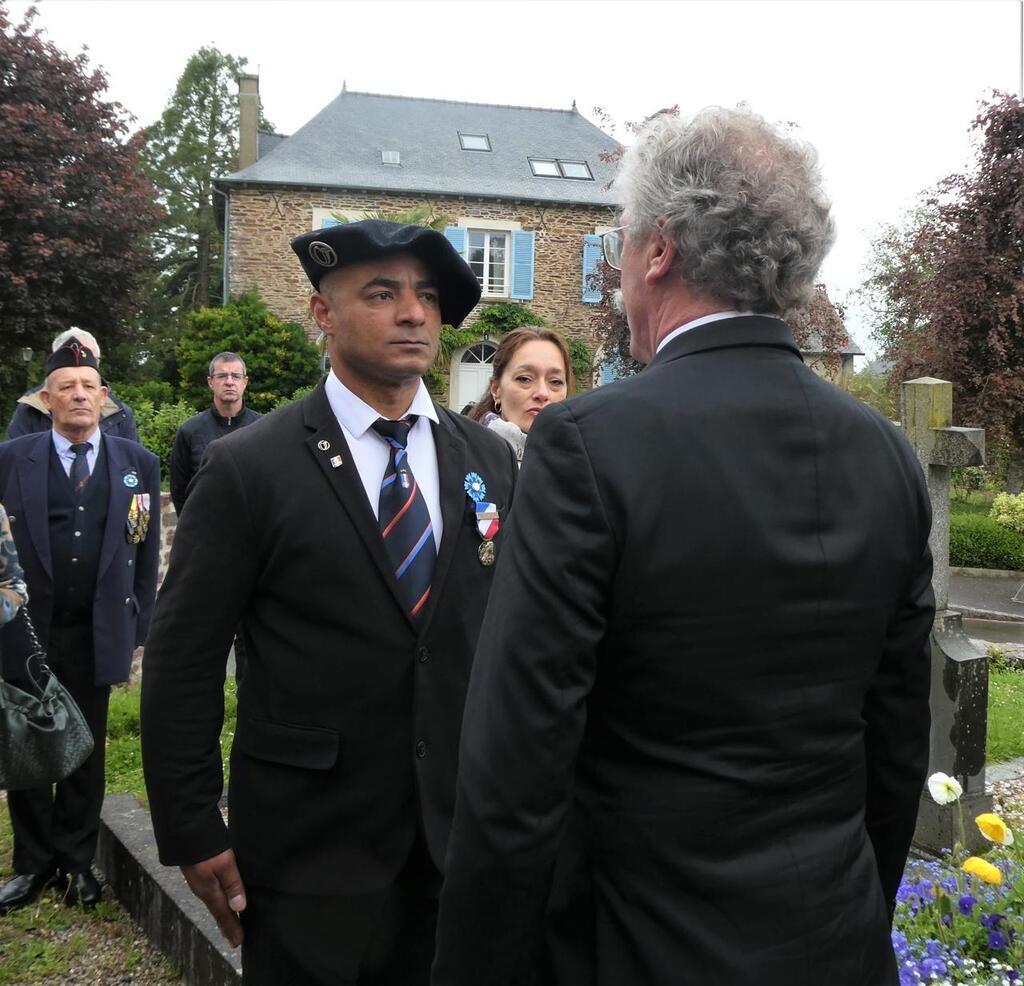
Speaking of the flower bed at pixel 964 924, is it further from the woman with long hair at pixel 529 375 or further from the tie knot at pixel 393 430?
the woman with long hair at pixel 529 375

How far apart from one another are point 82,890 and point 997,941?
3373 mm

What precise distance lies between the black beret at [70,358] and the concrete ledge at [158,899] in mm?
1977

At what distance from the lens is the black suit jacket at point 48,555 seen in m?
4.09

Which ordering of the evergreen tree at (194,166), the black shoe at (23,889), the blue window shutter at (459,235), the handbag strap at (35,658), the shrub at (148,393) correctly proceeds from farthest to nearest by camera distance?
1. the evergreen tree at (194,166)
2. the blue window shutter at (459,235)
3. the shrub at (148,393)
4. the black shoe at (23,889)
5. the handbag strap at (35,658)

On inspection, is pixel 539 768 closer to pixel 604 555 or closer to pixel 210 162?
pixel 604 555

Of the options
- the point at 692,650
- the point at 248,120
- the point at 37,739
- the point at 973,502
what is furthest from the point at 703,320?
the point at 248,120

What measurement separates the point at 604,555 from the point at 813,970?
2.23ft

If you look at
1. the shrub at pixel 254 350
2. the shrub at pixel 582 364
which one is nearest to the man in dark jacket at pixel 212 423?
the shrub at pixel 254 350

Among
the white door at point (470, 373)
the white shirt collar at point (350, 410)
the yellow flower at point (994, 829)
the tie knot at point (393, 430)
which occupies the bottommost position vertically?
the yellow flower at point (994, 829)

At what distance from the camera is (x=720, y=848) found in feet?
4.58

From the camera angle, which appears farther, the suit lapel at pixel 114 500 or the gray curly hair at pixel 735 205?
the suit lapel at pixel 114 500

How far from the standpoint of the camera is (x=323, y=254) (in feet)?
7.52

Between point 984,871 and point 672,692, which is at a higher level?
point 672,692

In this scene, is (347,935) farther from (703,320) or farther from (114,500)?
(114,500)
